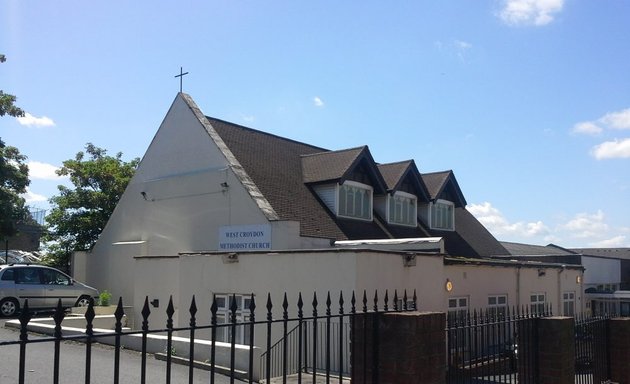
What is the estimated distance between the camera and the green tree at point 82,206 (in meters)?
32.6

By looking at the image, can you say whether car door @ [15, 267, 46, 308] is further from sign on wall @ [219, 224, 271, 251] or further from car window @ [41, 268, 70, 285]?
sign on wall @ [219, 224, 271, 251]

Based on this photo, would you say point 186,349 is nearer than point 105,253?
Yes

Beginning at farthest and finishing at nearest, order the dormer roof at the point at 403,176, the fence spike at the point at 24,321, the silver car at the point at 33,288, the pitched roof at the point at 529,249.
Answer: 1. the pitched roof at the point at 529,249
2. the dormer roof at the point at 403,176
3. the silver car at the point at 33,288
4. the fence spike at the point at 24,321

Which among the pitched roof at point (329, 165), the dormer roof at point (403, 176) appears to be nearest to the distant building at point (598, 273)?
the dormer roof at point (403, 176)

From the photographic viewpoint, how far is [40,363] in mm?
12680

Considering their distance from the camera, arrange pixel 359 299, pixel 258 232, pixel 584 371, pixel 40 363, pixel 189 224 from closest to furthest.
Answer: pixel 584 371, pixel 40 363, pixel 359 299, pixel 258 232, pixel 189 224

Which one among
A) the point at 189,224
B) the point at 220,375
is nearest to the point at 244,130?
the point at 189,224

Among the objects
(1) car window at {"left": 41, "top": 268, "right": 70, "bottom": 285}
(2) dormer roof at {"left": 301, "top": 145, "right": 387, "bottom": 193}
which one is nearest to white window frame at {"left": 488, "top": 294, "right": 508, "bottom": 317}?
(2) dormer roof at {"left": 301, "top": 145, "right": 387, "bottom": 193}

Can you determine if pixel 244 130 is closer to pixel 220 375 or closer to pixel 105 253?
pixel 105 253

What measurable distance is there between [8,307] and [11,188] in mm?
7075

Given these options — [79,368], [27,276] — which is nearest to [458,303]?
[79,368]

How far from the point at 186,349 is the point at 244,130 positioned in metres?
13.8

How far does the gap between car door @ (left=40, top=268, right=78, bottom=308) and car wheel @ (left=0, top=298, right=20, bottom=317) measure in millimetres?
995

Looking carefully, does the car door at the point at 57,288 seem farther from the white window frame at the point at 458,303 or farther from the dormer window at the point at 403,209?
the dormer window at the point at 403,209
